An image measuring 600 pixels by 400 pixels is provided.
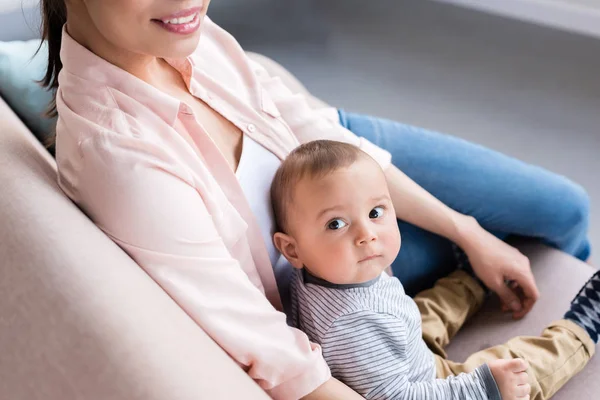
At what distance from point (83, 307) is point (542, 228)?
37.0 inches

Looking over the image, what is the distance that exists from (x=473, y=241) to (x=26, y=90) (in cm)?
88

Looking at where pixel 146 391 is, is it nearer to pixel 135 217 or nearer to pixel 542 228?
pixel 135 217

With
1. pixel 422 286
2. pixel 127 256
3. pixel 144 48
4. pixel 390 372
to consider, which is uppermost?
pixel 144 48

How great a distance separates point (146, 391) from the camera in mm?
746

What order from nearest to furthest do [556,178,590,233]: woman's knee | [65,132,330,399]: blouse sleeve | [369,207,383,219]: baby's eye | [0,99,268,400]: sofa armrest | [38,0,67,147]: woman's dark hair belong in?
[0,99,268,400]: sofa armrest
[65,132,330,399]: blouse sleeve
[38,0,67,147]: woman's dark hair
[369,207,383,219]: baby's eye
[556,178,590,233]: woman's knee

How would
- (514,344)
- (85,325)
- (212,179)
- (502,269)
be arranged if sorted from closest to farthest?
(85,325) → (212,179) → (514,344) → (502,269)

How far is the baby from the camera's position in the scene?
3.56 feet

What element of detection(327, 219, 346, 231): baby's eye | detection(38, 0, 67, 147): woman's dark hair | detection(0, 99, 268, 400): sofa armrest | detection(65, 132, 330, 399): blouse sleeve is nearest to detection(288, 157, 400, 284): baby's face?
detection(327, 219, 346, 231): baby's eye

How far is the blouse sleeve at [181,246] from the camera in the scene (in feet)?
2.99

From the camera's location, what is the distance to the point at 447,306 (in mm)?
1351

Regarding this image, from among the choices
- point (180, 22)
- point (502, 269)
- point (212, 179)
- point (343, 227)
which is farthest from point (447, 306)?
point (180, 22)

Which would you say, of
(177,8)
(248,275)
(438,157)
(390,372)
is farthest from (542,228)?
(177,8)

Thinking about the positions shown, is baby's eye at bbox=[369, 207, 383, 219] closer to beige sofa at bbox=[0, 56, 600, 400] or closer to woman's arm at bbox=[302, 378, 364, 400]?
woman's arm at bbox=[302, 378, 364, 400]

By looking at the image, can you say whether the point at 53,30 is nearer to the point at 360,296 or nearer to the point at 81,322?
the point at 81,322
